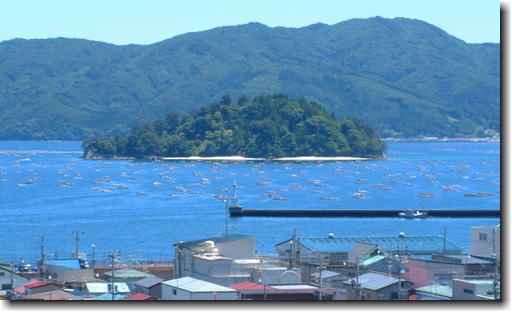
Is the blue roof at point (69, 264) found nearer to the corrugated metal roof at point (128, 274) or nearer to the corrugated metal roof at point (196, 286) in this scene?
the corrugated metal roof at point (128, 274)

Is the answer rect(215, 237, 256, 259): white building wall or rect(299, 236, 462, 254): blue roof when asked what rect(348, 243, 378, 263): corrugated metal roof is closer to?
rect(299, 236, 462, 254): blue roof

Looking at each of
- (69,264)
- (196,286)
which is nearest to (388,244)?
(69,264)

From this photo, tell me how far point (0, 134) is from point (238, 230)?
494 feet

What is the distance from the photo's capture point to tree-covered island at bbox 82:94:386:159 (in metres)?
104

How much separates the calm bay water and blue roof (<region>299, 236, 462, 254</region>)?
941 centimetres

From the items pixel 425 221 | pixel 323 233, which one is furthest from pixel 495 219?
pixel 323 233

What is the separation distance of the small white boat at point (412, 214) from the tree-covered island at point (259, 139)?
200 ft

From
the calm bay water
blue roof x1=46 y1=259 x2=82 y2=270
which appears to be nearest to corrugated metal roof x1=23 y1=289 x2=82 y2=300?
blue roof x1=46 y1=259 x2=82 y2=270

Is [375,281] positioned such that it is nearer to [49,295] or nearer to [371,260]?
[371,260]

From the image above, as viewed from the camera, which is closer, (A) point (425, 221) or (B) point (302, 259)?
(B) point (302, 259)

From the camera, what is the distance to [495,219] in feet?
138

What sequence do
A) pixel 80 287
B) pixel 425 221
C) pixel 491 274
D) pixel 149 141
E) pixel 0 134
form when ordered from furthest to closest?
1. pixel 0 134
2. pixel 149 141
3. pixel 425 221
4. pixel 80 287
5. pixel 491 274

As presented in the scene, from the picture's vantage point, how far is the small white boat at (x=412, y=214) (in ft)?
137

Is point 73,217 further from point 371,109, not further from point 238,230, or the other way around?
point 371,109
